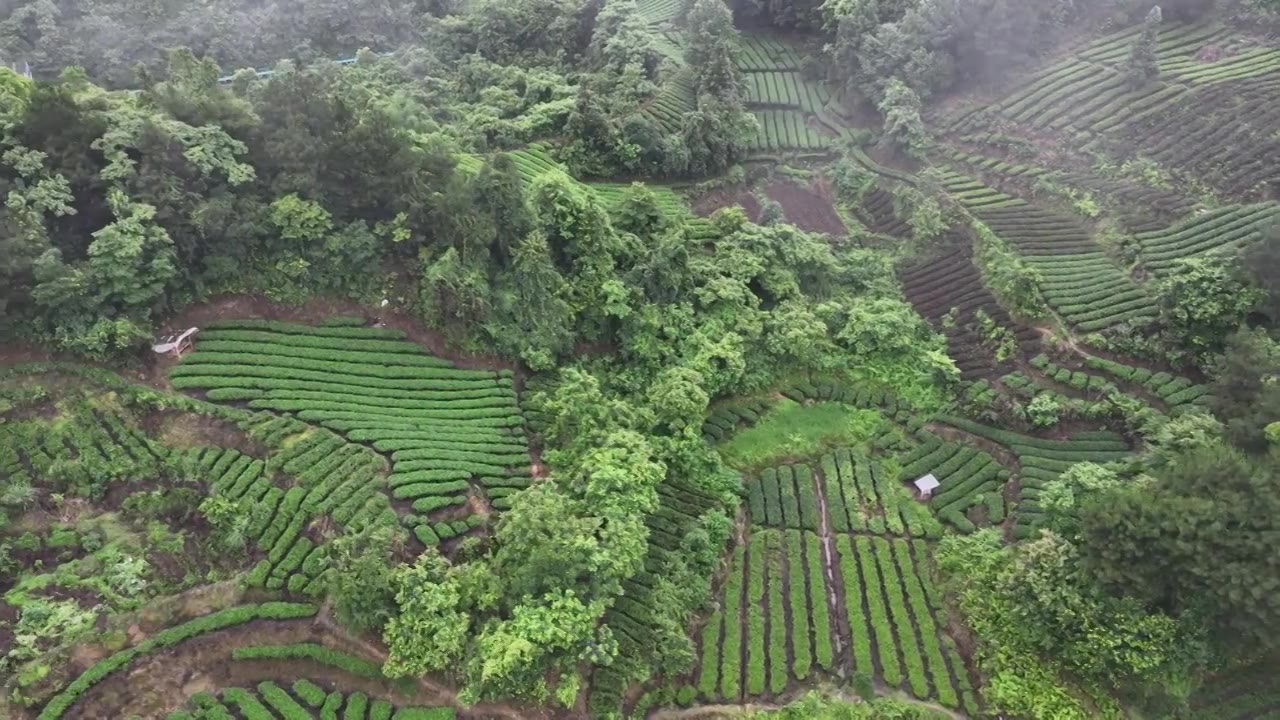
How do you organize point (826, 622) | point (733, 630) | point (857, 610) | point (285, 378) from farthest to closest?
point (285, 378) < point (857, 610) < point (826, 622) < point (733, 630)

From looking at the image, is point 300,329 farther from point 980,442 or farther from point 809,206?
point 809,206

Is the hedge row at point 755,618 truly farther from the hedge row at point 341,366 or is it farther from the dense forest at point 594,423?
the hedge row at point 341,366

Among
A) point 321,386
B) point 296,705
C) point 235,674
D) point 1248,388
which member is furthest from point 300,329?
point 1248,388

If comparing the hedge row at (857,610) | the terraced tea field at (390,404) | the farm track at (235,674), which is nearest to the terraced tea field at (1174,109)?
the hedge row at (857,610)

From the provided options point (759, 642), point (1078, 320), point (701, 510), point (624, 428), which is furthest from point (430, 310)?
point (1078, 320)

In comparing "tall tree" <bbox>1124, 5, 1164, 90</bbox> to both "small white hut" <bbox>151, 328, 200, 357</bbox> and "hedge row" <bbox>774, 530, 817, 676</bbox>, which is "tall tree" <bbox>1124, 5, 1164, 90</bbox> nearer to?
"hedge row" <bbox>774, 530, 817, 676</bbox>

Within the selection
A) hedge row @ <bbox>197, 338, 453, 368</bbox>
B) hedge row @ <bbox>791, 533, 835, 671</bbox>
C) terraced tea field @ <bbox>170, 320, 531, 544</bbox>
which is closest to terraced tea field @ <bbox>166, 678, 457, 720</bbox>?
terraced tea field @ <bbox>170, 320, 531, 544</bbox>
